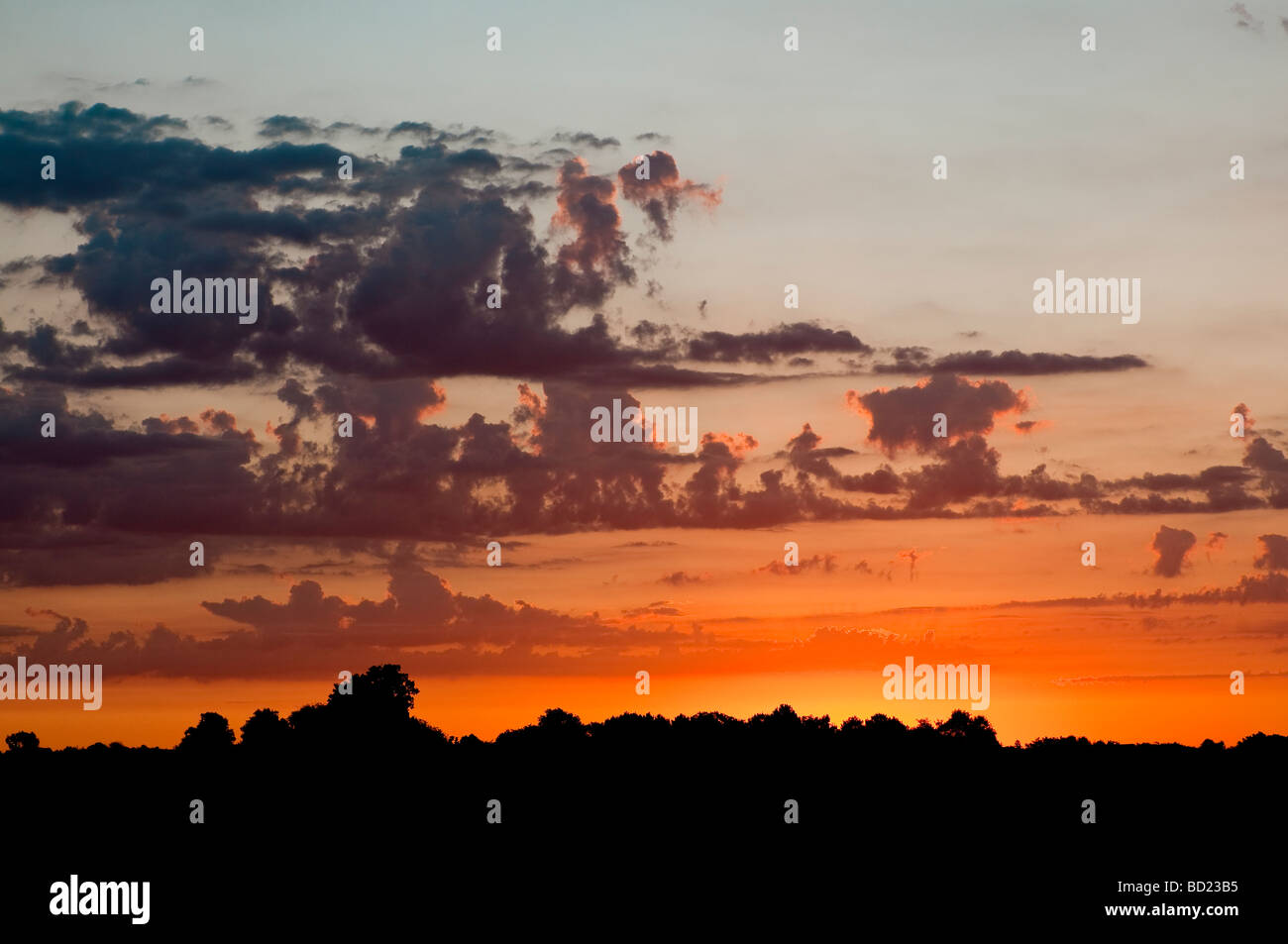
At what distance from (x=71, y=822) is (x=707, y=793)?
61.6 meters

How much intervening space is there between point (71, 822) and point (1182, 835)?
339 feet

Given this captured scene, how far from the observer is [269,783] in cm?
17275

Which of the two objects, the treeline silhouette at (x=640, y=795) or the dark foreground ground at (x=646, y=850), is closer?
the dark foreground ground at (x=646, y=850)

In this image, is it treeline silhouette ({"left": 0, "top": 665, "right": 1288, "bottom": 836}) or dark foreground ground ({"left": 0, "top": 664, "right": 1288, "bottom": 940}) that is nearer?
dark foreground ground ({"left": 0, "top": 664, "right": 1288, "bottom": 940})

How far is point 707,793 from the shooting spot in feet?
545

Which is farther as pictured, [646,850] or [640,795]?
[640,795]
